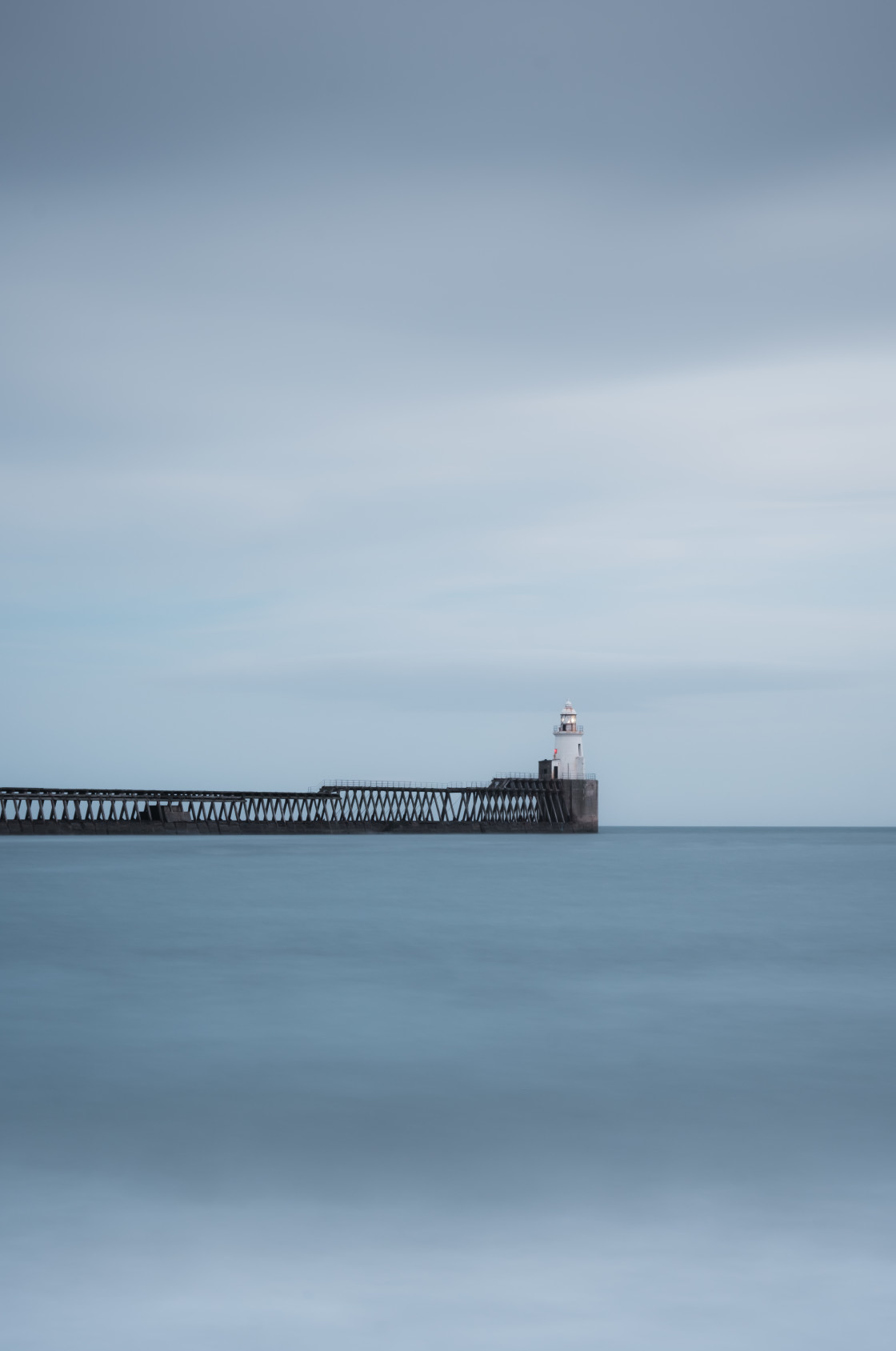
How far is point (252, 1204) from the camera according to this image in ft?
19.1

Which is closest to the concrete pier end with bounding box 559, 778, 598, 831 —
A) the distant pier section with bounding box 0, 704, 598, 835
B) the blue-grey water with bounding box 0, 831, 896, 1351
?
the distant pier section with bounding box 0, 704, 598, 835

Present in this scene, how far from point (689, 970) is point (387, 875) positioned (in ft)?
56.7

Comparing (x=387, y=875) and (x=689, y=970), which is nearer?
(x=689, y=970)

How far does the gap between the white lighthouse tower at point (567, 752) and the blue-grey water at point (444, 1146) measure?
4466cm

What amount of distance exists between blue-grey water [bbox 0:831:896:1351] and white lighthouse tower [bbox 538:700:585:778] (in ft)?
147

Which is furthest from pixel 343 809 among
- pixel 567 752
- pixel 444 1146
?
pixel 444 1146

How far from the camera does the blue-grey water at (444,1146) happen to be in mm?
4629

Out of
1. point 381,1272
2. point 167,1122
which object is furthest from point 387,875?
point 381,1272

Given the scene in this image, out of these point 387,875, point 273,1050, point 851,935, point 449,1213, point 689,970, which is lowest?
point 449,1213

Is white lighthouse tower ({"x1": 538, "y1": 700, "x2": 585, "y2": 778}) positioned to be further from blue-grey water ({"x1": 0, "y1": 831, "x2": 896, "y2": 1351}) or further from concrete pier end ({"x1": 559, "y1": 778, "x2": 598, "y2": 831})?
blue-grey water ({"x1": 0, "y1": 831, "x2": 896, "y2": 1351})

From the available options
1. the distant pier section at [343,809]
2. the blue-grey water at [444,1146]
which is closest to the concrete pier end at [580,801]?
the distant pier section at [343,809]

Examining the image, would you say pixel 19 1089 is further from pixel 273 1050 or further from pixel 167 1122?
pixel 273 1050

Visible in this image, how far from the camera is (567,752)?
6278 cm

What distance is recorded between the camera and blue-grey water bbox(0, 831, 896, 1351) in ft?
15.2
